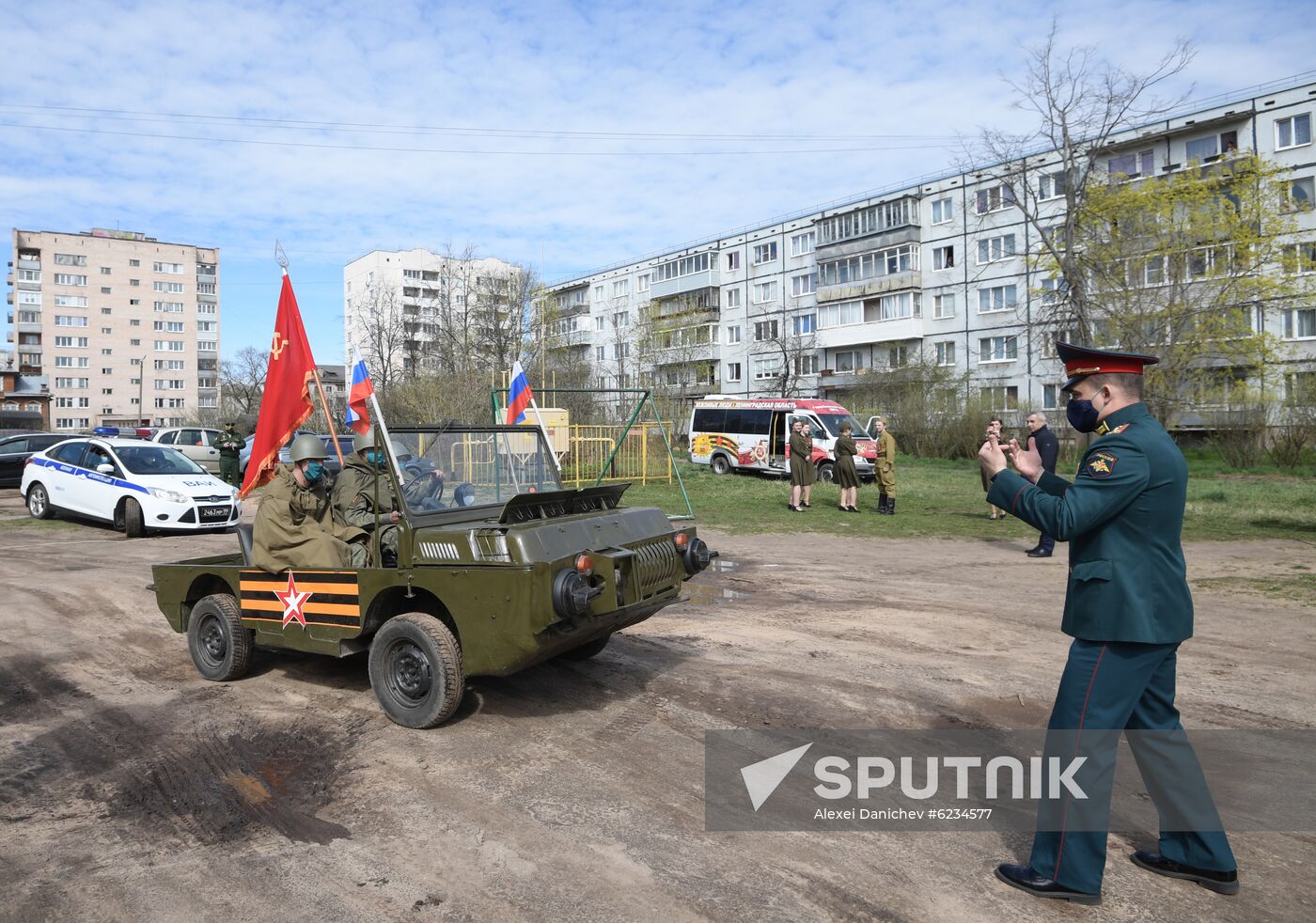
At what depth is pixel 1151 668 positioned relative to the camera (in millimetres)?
3268

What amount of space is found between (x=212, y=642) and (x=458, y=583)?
2729 mm

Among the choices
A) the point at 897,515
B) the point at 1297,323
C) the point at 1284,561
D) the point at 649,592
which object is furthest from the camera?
the point at 1297,323

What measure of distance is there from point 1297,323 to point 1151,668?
4309cm

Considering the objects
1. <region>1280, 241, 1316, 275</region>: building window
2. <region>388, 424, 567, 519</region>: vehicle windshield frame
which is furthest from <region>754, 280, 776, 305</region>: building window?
<region>388, 424, 567, 519</region>: vehicle windshield frame

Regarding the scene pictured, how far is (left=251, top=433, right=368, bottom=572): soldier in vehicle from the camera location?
5.96 metres

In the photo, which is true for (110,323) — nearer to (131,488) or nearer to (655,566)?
(131,488)

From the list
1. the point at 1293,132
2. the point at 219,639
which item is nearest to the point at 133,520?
the point at 219,639

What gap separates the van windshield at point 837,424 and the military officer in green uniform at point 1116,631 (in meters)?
22.8

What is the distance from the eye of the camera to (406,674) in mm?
5410

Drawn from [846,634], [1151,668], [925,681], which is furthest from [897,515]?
[1151,668]

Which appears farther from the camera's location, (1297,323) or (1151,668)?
(1297,323)

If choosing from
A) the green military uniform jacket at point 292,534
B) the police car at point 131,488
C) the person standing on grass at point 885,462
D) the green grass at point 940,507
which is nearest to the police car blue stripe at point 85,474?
the police car at point 131,488

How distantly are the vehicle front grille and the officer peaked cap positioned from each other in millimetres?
2666

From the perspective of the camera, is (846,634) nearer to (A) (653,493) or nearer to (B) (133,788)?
(B) (133,788)
